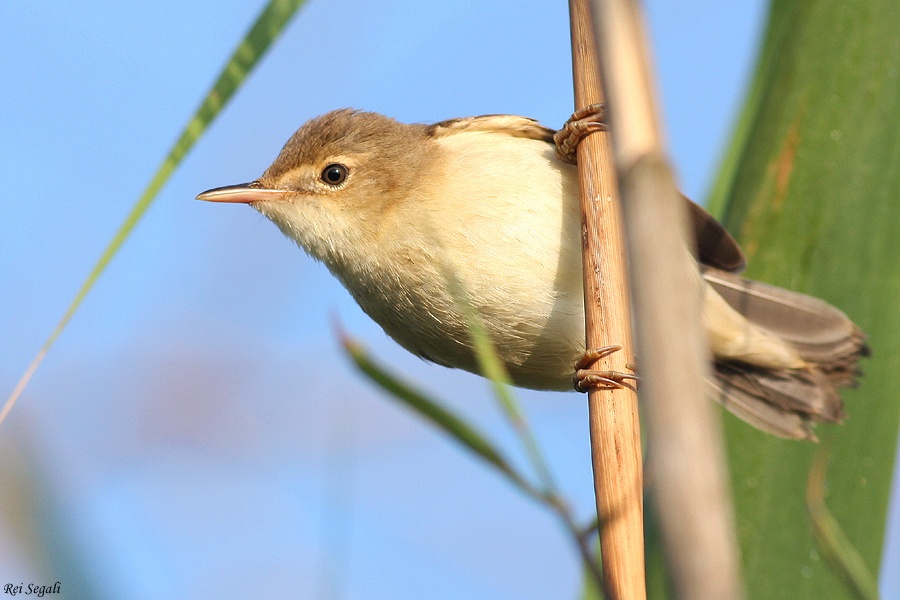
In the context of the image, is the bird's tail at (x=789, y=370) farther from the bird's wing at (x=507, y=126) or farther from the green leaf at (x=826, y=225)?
the bird's wing at (x=507, y=126)

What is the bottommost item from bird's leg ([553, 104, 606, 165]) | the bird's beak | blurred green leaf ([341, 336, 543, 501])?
blurred green leaf ([341, 336, 543, 501])

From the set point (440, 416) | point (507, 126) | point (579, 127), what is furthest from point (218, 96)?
point (507, 126)

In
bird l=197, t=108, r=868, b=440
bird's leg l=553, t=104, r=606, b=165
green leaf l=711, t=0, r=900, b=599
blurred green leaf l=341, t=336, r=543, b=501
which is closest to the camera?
blurred green leaf l=341, t=336, r=543, b=501

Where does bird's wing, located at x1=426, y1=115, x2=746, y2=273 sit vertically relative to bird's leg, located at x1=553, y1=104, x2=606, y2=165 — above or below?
above

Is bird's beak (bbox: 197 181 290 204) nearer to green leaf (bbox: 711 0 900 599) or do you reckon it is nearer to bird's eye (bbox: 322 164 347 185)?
bird's eye (bbox: 322 164 347 185)

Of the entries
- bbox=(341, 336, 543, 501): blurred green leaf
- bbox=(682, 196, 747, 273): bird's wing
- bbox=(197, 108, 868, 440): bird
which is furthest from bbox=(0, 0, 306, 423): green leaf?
bbox=(682, 196, 747, 273): bird's wing

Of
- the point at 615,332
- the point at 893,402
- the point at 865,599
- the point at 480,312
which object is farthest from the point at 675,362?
the point at 480,312

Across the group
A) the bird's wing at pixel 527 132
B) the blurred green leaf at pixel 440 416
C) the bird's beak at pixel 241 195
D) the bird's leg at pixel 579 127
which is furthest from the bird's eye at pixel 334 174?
the blurred green leaf at pixel 440 416
